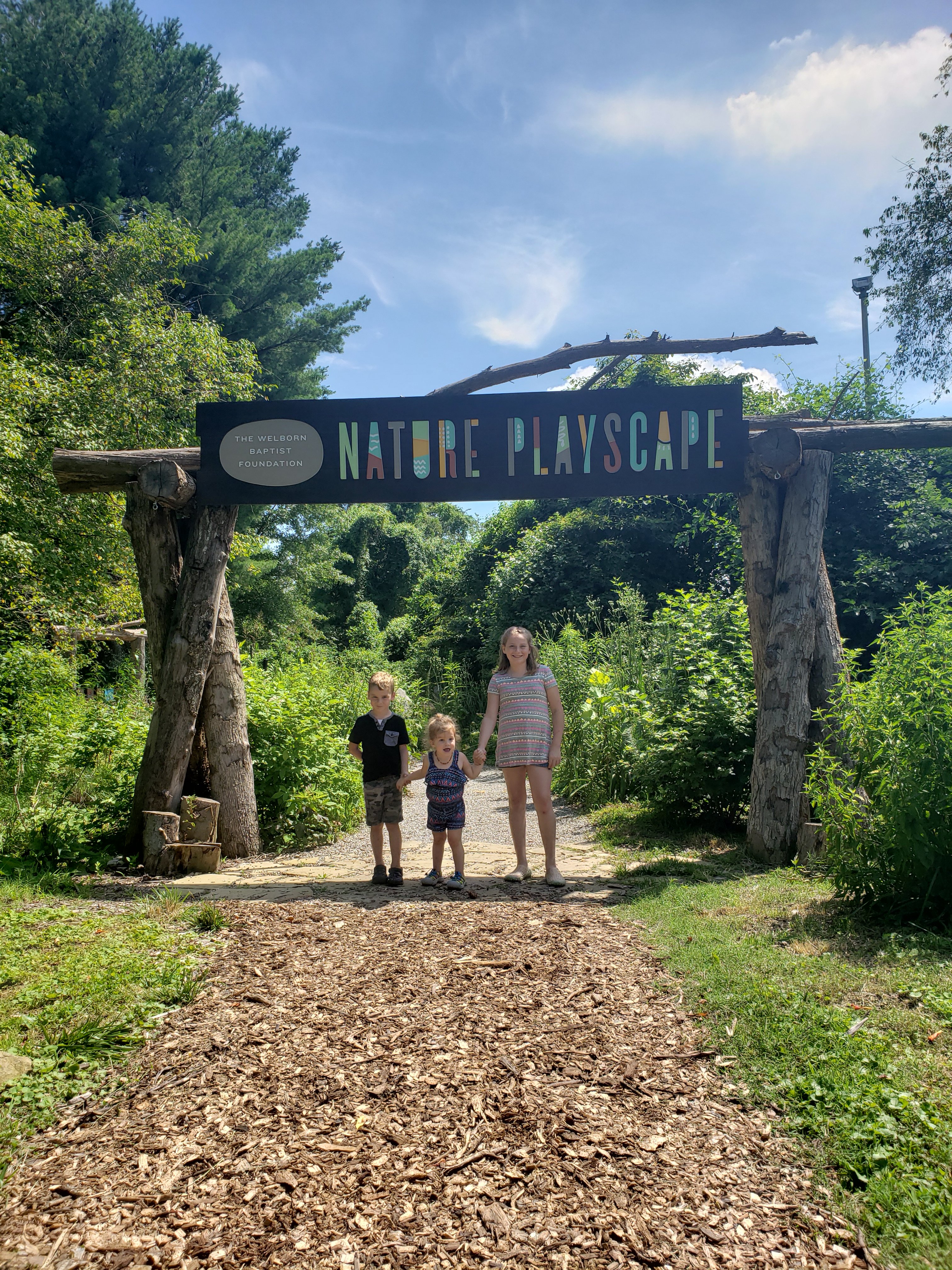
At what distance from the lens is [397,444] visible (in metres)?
5.68

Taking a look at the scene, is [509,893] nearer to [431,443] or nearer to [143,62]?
[431,443]

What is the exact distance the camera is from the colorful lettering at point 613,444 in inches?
221

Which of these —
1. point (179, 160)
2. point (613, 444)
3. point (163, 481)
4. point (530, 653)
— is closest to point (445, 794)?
point (530, 653)

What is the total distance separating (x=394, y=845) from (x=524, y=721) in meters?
1.18

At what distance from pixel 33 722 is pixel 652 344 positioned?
6574mm

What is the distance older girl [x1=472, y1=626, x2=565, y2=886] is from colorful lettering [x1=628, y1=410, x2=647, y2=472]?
1662mm

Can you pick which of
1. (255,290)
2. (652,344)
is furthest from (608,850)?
(255,290)

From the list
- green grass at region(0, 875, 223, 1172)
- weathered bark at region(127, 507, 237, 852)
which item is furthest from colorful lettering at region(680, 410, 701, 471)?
green grass at region(0, 875, 223, 1172)

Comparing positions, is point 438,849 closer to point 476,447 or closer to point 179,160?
point 476,447

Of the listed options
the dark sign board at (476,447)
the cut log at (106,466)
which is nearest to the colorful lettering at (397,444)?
the dark sign board at (476,447)

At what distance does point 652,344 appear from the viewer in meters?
5.79

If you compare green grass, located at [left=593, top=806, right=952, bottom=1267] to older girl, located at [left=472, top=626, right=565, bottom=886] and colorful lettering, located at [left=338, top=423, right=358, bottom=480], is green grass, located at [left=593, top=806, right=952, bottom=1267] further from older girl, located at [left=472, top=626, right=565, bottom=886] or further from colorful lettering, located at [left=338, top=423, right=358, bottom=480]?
colorful lettering, located at [left=338, top=423, right=358, bottom=480]

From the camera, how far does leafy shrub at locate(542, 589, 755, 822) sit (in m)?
6.16

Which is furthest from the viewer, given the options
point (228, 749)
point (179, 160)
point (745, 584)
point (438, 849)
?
point (179, 160)
